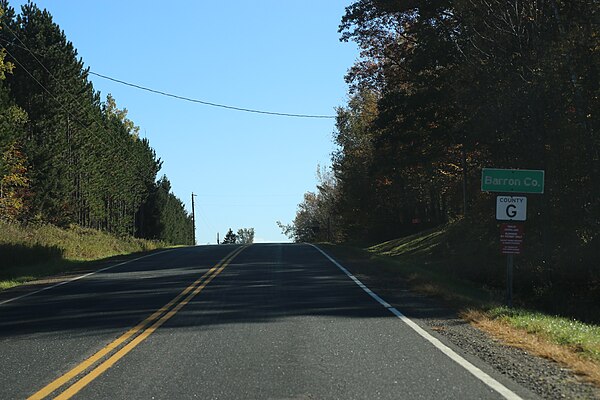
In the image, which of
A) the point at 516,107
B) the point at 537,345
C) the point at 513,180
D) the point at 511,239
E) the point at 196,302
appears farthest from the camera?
the point at 516,107

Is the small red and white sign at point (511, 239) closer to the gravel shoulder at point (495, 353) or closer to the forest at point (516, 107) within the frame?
the gravel shoulder at point (495, 353)

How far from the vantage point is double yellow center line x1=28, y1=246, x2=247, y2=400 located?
6.99 meters

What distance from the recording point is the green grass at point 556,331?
366 inches

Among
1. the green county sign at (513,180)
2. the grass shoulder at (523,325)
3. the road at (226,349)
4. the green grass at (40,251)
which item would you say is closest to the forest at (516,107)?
the grass shoulder at (523,325)

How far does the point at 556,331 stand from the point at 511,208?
3.26 m

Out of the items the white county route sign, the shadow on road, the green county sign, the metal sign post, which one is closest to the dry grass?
the shadow on road

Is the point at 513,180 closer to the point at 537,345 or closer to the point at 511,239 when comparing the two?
the point at 511,239

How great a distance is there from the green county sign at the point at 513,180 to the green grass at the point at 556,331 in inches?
95.3

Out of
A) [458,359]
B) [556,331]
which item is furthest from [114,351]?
[556,331]

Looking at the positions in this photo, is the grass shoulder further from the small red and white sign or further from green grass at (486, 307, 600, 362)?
the small red and white sign

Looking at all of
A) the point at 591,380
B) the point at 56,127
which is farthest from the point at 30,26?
the point at 591,380

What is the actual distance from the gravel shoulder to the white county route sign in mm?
2120

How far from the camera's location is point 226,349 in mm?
9102

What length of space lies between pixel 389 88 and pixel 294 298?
24.9 meters
